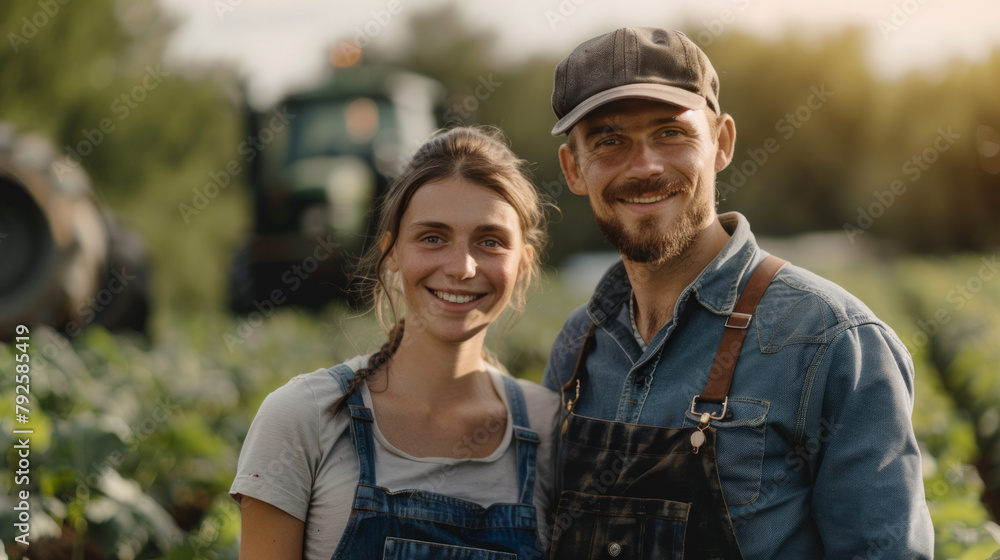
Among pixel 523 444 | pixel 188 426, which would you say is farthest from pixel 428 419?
pixel 188 426

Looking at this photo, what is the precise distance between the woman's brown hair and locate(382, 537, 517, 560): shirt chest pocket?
0.37m

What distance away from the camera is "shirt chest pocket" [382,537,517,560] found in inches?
84.0

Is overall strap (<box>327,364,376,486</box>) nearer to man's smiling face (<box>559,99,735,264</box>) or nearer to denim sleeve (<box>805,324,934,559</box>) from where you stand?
man's smiling face (<box>559,99,735,264</box>)

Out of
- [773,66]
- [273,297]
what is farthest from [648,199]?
[773,66]

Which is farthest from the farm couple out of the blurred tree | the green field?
the blurred tree

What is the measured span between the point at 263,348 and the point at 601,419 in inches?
239

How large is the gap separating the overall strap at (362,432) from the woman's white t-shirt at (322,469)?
18 mm

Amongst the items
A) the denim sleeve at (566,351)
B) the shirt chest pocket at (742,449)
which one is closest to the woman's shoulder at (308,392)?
the denim sleeve at (566,351)

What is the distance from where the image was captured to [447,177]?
96.2 inches

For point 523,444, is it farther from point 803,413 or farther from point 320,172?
point 320,172

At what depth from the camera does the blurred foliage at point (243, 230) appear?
3504 millimetres

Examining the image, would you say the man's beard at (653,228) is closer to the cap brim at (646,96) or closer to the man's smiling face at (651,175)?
the man's smiling face at (651,175)

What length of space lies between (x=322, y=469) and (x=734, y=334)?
1.05 m

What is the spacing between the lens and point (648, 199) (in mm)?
2303
